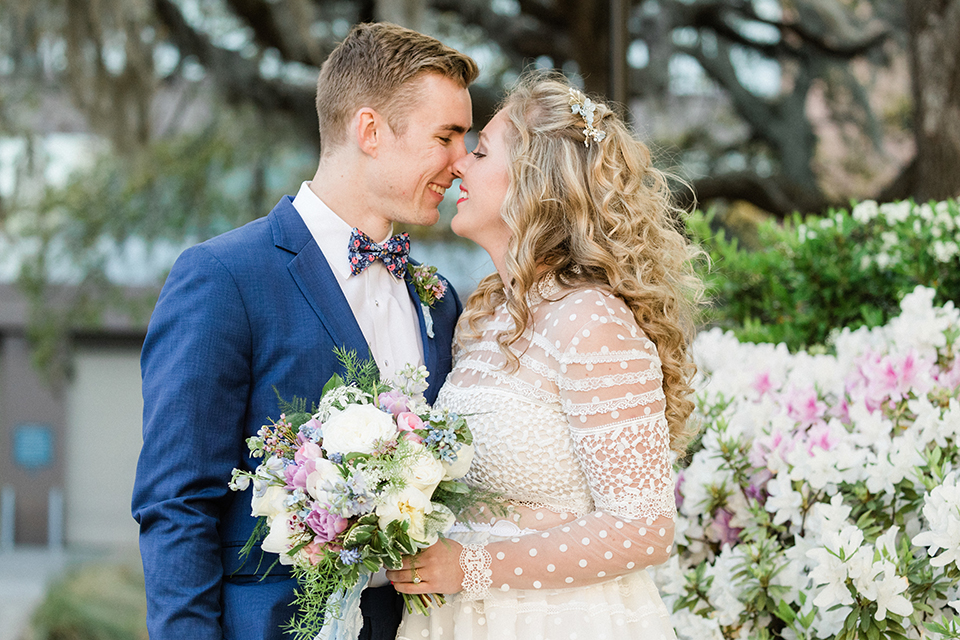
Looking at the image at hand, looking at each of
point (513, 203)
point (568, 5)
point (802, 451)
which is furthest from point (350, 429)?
point (568, 5)

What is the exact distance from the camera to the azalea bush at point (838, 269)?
3049 mm

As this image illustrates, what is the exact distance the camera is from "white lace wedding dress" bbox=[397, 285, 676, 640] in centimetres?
175

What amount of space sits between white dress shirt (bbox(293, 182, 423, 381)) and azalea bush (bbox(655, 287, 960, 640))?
2.89ft

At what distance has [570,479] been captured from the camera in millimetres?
1887

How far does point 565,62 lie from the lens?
238 inches

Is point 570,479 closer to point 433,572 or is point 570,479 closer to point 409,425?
point 433,572

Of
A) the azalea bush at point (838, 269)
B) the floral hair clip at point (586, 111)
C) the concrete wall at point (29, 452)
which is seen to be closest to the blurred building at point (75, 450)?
the concrete wall at point (29, 452)

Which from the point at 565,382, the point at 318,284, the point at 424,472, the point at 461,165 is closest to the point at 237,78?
the point at 461,165

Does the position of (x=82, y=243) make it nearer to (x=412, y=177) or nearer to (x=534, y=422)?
(x=412, y=177)

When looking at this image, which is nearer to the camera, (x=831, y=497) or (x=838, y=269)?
(x=831, y=497)

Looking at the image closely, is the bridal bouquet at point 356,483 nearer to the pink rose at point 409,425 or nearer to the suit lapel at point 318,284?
the pink rose at point 409,425

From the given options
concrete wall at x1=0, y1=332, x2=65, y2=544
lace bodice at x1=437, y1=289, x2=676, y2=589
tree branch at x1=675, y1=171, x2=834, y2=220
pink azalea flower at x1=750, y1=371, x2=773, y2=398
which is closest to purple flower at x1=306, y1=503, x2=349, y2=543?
lace bodice at x1=437, y1=289, x2=676, y2=589

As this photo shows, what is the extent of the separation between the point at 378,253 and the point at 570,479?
0.74m

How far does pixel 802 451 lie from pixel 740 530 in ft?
1.16
